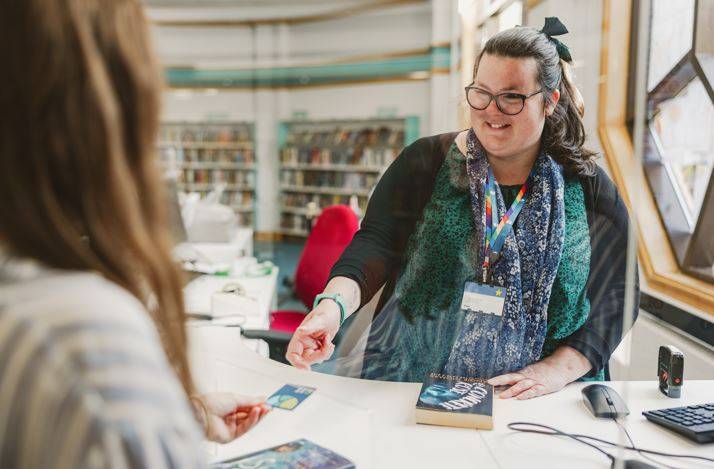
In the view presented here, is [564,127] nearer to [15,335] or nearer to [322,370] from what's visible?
[322,370]

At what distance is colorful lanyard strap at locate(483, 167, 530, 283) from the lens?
1385mm

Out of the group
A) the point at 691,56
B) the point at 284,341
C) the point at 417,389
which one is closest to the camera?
the point at 417,389

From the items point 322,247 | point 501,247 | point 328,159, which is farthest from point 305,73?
point 501,247

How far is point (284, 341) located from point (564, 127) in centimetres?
99

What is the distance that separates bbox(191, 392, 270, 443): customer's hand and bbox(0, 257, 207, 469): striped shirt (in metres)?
0.47

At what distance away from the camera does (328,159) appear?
5.74 meters

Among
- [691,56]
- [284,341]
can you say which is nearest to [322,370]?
[284,341]

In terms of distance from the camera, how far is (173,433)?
16.9 inches

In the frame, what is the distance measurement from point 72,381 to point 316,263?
1651mm

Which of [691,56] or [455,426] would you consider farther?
[691,56]

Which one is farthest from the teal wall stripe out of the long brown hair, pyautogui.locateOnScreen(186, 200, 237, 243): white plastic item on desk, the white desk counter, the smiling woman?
the long brown hair

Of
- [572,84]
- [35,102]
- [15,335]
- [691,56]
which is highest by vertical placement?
[691,56]

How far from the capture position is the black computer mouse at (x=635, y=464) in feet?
3.26

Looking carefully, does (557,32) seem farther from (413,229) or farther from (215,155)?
(215,155)
